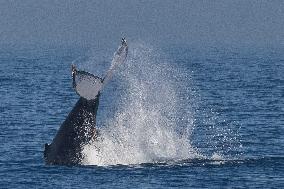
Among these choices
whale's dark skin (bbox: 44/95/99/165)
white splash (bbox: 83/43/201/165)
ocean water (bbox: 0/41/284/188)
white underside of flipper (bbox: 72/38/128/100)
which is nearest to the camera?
white underside of flipper (bbox: 72/38/128/100)

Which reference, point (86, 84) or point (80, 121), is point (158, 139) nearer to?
point (80, 121)

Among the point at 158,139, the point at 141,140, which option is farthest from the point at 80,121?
the point at 158,139

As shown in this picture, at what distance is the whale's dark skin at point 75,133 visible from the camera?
111 ft

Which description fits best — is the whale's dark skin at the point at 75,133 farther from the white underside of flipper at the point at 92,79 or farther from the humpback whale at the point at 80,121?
the white underside of flipper at the point at 92,79

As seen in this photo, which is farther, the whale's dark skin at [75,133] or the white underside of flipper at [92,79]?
the whale's dark skin at [75,133]

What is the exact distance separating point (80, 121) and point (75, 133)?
1.63ft

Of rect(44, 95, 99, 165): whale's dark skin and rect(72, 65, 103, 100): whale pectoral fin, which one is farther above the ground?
rect(72, 65, 103, 100): whale pectoral fin

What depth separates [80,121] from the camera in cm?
3406

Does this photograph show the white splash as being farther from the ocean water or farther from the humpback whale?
the humpback whale

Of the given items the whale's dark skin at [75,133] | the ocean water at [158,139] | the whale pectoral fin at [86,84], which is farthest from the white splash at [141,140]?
the whale pectoral fin at [86,84]

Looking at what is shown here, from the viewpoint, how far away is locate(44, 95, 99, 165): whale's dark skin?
33.8 meters

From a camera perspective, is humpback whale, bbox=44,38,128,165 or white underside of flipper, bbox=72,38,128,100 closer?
white underside of flipper, bbox=72,38,128,100

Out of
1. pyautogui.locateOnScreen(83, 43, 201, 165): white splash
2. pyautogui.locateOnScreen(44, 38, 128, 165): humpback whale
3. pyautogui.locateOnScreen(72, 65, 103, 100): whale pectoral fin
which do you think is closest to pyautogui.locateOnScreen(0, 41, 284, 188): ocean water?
pyautogui.locateOnScreen(83, 43, 201, 165): white splash

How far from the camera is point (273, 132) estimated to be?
50719 millimetres
